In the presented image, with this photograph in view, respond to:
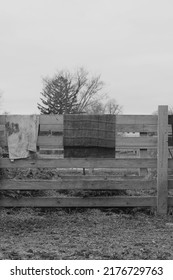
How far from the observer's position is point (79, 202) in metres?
7.54

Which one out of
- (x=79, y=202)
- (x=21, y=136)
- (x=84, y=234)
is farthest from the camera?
(x=79, y=202)

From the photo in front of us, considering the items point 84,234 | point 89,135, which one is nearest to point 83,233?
point 84,234

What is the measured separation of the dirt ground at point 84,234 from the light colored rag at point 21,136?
3.41 feet

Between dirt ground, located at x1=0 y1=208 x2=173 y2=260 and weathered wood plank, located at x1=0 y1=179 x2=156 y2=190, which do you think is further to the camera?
weathered wood plank, located at x1=0 y1=179 x2=156 y2=190

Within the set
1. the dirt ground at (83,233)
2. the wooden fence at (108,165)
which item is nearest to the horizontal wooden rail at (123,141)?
the wooden fence at (108,165)

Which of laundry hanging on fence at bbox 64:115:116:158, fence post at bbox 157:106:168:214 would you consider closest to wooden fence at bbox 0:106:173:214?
fence post at bbox 157:106:168:214

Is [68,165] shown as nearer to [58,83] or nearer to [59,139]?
[59,139]

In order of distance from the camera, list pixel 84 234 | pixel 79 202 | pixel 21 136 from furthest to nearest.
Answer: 1. pixel 79 202
2. pixel 21 136
3. pixel 84 234

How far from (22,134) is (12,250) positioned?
2654mm

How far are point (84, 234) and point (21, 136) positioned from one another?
215 centimetres

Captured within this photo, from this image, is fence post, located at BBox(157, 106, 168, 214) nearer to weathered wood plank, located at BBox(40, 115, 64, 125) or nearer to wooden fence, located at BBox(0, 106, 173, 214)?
wooden fence, located at BBox(0, 106, 173, 214)

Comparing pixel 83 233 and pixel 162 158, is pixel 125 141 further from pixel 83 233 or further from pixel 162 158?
pixel 83 233

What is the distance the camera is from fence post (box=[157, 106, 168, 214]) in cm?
745

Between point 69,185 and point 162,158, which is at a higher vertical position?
point 162,158
